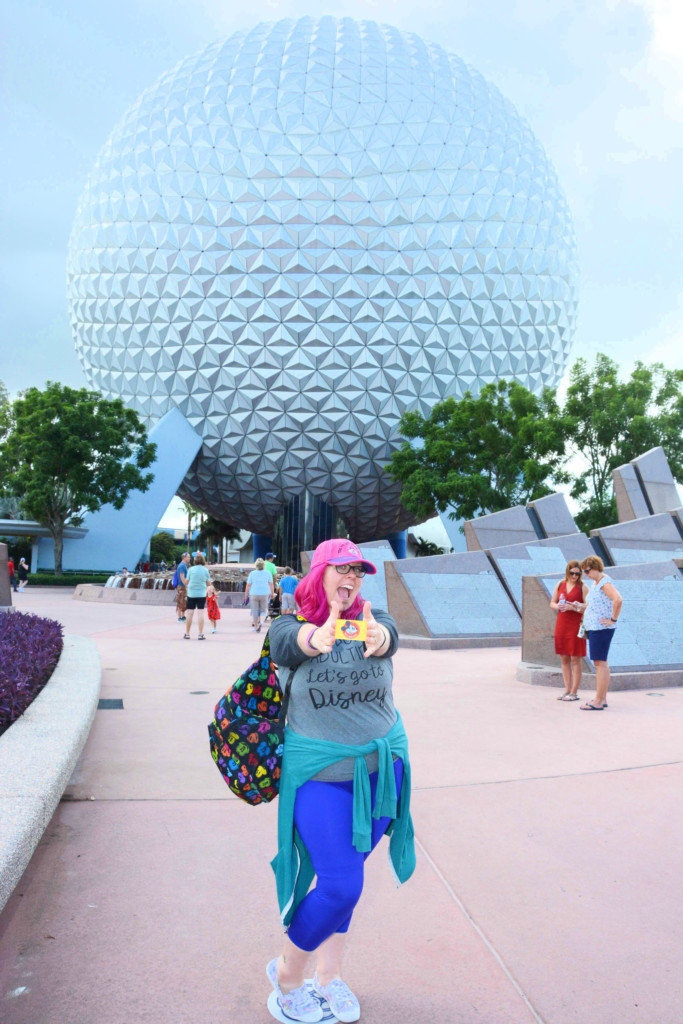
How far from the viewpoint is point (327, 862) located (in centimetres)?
264

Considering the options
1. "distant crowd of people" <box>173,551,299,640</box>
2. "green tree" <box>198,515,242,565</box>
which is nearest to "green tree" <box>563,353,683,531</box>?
"distant crowd of people" <box>173,551,299,640</box>

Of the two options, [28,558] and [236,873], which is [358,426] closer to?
[28,558]

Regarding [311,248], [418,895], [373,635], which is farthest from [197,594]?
[311,248]

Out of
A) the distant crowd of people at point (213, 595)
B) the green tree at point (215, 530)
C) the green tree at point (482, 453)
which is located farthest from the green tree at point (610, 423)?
the green tree at point (215, 530)

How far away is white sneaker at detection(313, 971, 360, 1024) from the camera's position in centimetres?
261

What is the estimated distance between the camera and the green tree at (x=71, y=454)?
31953 mm

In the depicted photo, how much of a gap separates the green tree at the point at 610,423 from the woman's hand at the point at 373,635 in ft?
93.0

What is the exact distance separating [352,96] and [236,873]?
35.1m

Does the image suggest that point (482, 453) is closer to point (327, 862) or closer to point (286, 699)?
point (286, 699)

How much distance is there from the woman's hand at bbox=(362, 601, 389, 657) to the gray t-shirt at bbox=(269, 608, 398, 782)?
0.07m

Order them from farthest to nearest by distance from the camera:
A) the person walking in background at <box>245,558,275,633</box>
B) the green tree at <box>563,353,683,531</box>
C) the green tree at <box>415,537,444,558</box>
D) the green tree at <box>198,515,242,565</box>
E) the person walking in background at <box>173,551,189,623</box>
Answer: the green tree at <box>198,515,242,565</box> < the green tree at <box>415,537,444,558</box> < the green tree at <box>563,353,683,531</box> < the person walking in background at <box>173,551,189,623</box> < the person walking in background at <box>245,558,275,633</box>

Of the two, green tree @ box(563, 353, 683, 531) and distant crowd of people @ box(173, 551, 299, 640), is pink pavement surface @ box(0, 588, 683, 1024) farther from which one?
green tree @ box(563, 353, 683, 531)

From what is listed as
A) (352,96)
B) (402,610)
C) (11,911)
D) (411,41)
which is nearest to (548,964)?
(11,911)

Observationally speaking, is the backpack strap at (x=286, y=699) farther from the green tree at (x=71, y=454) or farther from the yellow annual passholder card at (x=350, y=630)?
the green tree at (x=71, y=454)
